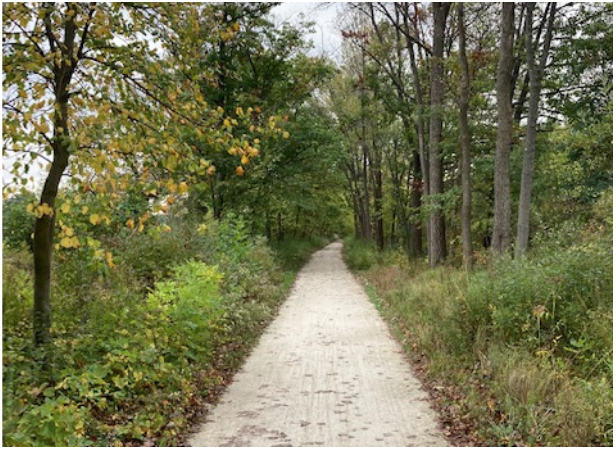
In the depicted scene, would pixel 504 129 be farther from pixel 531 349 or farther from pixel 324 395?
pixel 324 395

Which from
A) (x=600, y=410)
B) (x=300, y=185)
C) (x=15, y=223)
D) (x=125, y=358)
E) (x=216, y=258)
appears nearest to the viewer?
(x=600, y=410)

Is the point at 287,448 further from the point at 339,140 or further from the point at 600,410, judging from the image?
the point at 339,140

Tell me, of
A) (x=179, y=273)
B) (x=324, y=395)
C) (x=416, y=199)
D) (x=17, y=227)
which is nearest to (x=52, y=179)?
(x=324, y=395)

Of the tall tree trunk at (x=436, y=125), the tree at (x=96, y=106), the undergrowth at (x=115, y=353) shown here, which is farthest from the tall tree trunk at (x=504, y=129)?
the tree at (x=96, y=106)

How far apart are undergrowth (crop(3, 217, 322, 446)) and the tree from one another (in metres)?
0.54

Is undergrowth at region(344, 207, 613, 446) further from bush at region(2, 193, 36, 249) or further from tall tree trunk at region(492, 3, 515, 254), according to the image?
bush at region(2, 193, 36, 249)

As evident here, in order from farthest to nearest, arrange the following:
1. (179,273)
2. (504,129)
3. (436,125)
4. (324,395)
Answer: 1. (436,125)
2. (504,129)
3. (179,273)
4. (324,395)

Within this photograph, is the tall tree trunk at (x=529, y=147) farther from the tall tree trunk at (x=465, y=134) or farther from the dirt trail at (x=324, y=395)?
the dirt trail at (x=324, y=395)

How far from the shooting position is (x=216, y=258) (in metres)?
12.2

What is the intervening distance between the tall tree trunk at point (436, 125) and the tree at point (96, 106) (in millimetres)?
10956

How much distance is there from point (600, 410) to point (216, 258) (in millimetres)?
9118

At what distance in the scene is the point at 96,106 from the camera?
4.67 m

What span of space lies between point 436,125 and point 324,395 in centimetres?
1138

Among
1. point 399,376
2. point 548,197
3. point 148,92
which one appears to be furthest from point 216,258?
point 548,197
